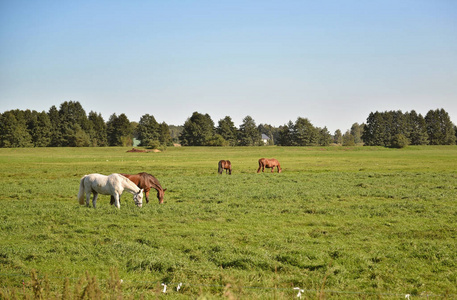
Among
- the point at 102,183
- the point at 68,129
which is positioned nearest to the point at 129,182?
the point at 102,183

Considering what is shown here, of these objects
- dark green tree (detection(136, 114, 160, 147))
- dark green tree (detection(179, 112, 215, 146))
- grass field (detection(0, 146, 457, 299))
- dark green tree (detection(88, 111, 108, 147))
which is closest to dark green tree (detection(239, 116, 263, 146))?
dark green tree (detection(179, 112, 215, 146))

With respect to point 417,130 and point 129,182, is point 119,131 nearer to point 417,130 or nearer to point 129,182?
point 417,130

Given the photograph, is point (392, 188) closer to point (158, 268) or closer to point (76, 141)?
point (158, 268)

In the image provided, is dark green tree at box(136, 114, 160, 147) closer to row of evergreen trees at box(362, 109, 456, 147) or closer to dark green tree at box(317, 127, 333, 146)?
dark green tree at box(317, 127, 333, 146)

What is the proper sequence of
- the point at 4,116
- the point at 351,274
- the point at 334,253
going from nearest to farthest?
the point at 351,274 < the point at 334,253 < the point at 4,116

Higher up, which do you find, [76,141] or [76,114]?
[76,114]

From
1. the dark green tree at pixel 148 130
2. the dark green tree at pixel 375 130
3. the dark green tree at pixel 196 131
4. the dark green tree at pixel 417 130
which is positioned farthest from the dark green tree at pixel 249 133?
the dark green tree at pixel 417 130

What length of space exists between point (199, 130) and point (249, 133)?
1952 cm

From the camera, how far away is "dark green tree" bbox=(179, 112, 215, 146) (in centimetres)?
12612

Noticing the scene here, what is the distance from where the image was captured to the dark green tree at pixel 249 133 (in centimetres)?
13512

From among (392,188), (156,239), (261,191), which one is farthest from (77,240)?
(392,188)

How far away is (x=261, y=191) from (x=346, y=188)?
17.9 ft

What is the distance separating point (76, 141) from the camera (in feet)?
356

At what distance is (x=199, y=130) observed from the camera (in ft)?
415
